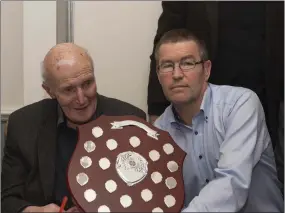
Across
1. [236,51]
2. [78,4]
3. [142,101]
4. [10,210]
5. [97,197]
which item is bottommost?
[10,210]

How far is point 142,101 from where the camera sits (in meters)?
1.96

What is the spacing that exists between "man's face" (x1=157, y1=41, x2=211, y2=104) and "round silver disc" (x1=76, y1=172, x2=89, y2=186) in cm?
42

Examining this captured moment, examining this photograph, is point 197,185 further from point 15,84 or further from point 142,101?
point 15,84

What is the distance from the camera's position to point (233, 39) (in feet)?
5.21

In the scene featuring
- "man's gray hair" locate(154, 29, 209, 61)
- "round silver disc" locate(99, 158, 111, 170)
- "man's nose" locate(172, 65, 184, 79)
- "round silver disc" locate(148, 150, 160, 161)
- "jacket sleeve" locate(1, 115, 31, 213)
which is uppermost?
"man's gray hair" locate(154, 29, 209, 61)

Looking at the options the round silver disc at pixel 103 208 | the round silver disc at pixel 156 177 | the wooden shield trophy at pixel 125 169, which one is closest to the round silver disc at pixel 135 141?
the wooden shield trophy at pixel 125 169

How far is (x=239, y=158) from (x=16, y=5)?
4.81 feet

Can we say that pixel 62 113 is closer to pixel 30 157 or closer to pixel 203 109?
pixel 30 157

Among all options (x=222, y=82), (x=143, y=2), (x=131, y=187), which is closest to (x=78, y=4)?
(x=143, y=2)

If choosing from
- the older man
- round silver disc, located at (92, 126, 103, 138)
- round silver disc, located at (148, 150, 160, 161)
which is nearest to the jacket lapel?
the older man

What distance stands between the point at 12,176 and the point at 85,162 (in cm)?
40

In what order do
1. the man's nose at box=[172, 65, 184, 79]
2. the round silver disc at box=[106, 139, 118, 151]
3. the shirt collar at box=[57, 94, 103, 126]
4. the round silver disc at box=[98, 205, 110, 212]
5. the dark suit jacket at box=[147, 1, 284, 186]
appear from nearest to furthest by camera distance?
the round silver disc at box=[98, 205, 110, 212]
the round silver disc at box=[106, 139, 118, 151]
the man's nose at box=[172, 65, 184, 79]
the shirt collar at box=[57, 94, 103, 126]
the dark suit jacket at box=[147, 1, 284, 186]

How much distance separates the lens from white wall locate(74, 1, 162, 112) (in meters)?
1.96

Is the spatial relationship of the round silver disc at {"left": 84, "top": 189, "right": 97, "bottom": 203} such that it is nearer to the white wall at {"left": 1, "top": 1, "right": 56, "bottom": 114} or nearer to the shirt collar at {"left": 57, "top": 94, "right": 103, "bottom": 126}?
the shirt collar at {"left": 57, "top": 94, "right": 103, "bottom": 126}
